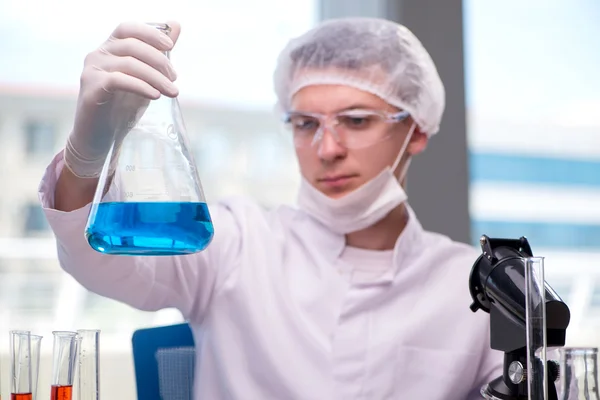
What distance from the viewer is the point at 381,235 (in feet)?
5.58

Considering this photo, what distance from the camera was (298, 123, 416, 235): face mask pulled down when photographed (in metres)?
1.59

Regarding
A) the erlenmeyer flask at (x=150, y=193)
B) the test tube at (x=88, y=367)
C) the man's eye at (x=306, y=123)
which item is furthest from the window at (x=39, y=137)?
the test tube at (x=88, y=367)

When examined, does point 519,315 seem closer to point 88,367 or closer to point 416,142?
point 88,367

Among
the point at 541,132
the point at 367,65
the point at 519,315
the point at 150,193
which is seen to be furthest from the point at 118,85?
the point at 541,132

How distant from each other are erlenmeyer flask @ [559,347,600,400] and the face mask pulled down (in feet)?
2.73

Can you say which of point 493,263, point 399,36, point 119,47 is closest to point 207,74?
point 399,36

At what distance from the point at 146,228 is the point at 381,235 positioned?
90 centimetres

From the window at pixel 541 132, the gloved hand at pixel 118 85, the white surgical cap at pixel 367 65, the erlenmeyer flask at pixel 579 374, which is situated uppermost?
the gloved hand at pixel 118 85

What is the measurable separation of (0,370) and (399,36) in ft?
5.23

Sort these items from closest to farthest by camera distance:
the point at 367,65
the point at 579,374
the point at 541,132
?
the point at 579,374 → the point at 367,65 → the point at 541,132

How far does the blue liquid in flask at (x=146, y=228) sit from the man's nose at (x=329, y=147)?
0.65 metres

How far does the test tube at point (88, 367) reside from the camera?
81 centimetres

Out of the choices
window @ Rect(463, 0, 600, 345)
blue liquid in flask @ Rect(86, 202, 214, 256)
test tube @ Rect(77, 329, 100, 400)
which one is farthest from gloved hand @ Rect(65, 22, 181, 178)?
window @ Rect(463, 0, 600, 345)

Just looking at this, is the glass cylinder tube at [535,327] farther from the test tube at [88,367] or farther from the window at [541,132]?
the window at [541,132]
